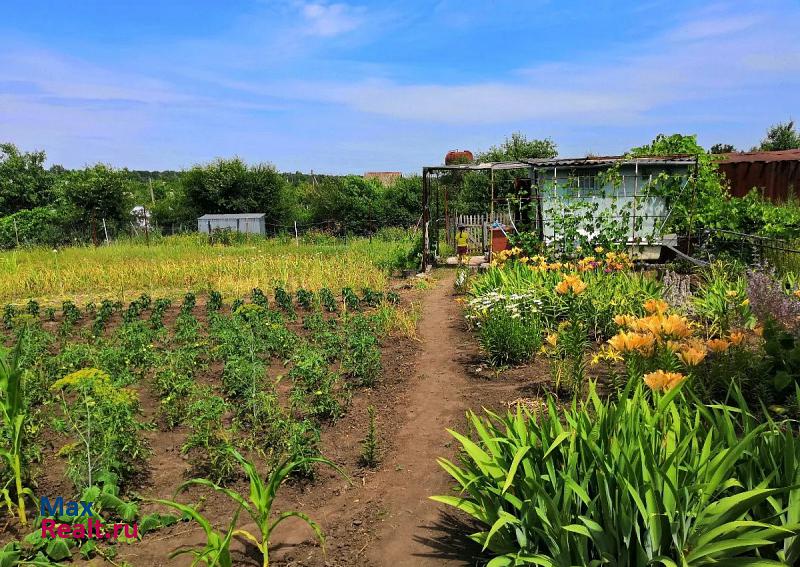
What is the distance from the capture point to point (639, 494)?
1.92 meters

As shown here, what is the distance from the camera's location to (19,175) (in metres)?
26.3

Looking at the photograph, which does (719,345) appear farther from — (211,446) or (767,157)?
(767,157)

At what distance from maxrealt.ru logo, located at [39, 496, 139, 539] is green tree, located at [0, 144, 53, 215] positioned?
2855cm

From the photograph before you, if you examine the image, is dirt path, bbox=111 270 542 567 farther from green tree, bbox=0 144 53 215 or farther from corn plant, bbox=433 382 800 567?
green tree, bbox=0 144 53 215

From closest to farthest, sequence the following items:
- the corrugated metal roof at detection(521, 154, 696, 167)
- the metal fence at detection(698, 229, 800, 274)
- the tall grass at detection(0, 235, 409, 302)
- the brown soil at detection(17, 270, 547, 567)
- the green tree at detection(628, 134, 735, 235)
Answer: the brown soil at detection(17, 270, 547, 567)
the metal fence at detection(698, 229, 800, 274)
the green tree at detection(628, 134, 735, 235)
the corrugated metal roof at detection(521, 154, 696, 167)
the tall grass at detection(0, 235, 409, 302)

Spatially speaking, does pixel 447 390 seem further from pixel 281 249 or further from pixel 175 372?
pixel 281 249

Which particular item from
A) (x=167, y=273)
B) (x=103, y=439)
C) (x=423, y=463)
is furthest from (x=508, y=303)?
(x=167, y=273)

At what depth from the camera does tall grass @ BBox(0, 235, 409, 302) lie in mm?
10719

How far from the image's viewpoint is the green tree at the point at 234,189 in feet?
79.7

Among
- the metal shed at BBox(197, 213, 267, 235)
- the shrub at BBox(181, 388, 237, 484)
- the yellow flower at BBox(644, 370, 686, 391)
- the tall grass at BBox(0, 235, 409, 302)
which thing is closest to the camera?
the yellow flower at BBox(644, 370, 686, 391)

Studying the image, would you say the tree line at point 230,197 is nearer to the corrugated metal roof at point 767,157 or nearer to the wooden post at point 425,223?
the corrugated metal roof at point 767,157

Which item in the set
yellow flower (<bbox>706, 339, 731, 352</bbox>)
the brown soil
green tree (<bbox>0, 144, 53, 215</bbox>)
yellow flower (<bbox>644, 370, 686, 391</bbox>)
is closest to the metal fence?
the brown soil

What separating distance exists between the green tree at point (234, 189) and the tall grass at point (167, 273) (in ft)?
31.5

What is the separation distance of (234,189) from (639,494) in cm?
2449
